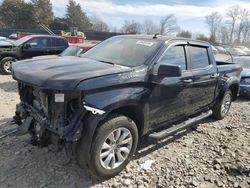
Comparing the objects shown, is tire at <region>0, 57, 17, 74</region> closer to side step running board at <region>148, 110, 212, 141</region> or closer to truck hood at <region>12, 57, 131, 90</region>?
truck hood at <region>12, 57, 131, 90</region>

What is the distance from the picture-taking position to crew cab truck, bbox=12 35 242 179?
3.23 m

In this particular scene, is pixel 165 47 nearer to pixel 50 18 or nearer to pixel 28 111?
pixel 28 111

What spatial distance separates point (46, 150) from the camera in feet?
14.2

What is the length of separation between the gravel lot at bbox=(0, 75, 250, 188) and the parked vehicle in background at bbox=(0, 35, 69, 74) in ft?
20.8

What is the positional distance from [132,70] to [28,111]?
1556mm

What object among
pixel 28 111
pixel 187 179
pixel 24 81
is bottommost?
pixel 187 179

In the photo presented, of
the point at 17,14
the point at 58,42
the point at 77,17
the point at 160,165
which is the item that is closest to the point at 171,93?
the point at 160,165

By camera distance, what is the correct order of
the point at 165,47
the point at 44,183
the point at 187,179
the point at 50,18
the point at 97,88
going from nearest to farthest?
the point at 97,88
the point at 44,183
the point at 187,179
the point at 165,47
the point at 50,18

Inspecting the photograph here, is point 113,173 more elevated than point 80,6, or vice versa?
point 80,6

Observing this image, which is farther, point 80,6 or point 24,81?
point 80,6

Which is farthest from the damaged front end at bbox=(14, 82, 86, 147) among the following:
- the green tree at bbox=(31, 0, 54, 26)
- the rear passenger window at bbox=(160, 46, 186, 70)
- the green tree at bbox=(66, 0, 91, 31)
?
the green tree at bbox=(66, 0, 91, 31)

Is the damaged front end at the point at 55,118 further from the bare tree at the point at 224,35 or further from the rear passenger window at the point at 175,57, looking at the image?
the bare tree at the point at 224,35

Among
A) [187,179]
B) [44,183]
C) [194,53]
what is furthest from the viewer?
[194,53]

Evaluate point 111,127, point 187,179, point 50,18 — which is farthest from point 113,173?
point 50,18
